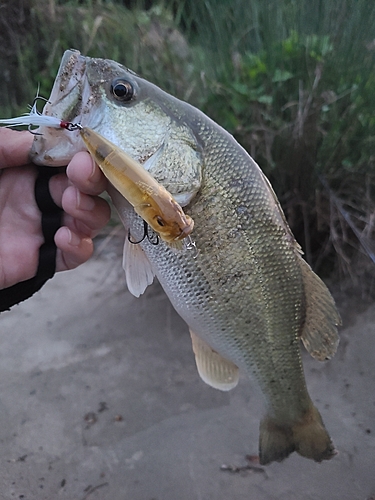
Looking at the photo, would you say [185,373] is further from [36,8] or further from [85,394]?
[36,8]

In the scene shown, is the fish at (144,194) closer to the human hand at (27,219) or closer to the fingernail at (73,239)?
the human hand at (27,219)

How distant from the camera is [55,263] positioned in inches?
71.8

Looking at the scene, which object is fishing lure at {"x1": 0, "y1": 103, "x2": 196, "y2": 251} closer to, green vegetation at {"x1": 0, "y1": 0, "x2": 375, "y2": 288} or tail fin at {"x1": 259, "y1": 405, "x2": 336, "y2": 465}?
tail fin at {"x1": 259, "y1": 405, "x2": 336, "y2": 465}

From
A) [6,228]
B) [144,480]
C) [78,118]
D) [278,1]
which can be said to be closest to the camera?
[78,118]

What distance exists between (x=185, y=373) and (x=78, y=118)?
179 centimetres

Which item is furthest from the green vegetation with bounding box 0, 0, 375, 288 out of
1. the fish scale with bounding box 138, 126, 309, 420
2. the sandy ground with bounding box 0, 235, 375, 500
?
the fish scale with bounding box 138, 126, 309, 420

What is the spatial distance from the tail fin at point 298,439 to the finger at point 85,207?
0.95 meters

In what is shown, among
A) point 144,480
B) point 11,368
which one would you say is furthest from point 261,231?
point 11,368

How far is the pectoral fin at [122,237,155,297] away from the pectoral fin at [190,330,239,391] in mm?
283

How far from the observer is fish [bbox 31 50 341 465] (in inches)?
52.0

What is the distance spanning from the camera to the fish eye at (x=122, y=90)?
1.32 metres

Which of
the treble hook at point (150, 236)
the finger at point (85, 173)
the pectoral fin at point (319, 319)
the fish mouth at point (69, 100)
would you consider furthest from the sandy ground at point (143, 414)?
the fish mouth at point (69, 100)

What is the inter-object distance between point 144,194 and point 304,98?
208 cm

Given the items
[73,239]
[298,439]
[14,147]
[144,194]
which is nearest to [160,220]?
[144,194]
